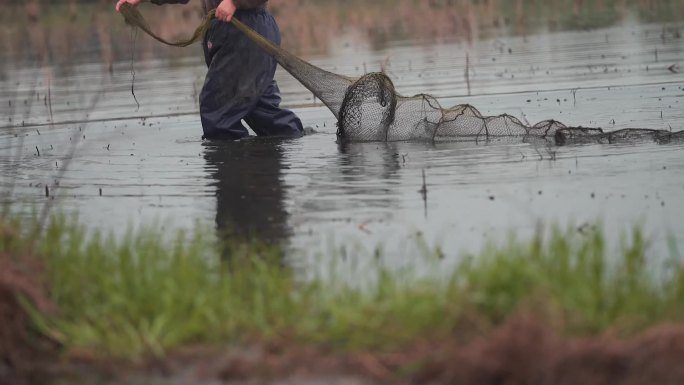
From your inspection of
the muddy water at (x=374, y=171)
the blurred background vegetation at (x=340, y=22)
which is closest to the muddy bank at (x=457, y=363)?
the muddy water at (x=374, y=171)

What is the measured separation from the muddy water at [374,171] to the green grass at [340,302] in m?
0.61

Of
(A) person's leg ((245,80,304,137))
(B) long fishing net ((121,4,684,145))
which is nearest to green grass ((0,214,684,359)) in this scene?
(B) long fishing net ((121,4,684,145))

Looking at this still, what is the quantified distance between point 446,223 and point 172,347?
2.62 meters

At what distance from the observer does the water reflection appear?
7.43m

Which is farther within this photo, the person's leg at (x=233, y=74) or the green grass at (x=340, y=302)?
the person's leg at (x=233, y=74)

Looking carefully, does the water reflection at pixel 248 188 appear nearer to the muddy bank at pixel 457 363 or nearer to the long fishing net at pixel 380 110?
the long fishing net at pixel 380 110

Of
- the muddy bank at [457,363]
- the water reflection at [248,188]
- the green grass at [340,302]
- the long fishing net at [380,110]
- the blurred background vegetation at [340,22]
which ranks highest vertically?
the blurred background vegetation at [340,22]

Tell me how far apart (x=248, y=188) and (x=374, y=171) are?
0.95 m

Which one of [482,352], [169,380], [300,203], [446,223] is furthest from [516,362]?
[300,203]

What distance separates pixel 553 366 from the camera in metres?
4.36

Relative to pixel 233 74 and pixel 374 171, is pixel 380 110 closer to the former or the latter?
pixel 233 74

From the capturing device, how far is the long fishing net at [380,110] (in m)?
10.5

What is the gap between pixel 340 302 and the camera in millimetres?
5207

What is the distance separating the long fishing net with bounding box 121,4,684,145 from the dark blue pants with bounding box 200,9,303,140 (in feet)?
0.66
